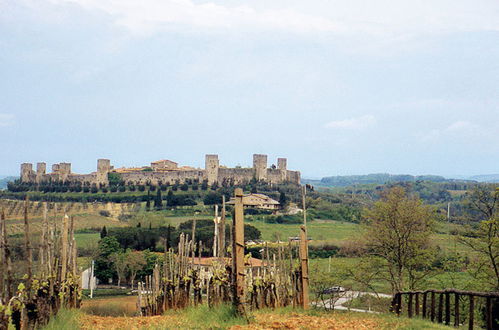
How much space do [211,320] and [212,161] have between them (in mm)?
82482

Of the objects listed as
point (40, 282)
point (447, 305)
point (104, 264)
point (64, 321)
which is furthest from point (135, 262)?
point (447, 305)

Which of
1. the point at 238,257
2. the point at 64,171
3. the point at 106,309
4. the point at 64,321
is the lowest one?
the point at 106,309

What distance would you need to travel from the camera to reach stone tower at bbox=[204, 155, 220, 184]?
90312mm

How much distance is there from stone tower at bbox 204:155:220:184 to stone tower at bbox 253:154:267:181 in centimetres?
663

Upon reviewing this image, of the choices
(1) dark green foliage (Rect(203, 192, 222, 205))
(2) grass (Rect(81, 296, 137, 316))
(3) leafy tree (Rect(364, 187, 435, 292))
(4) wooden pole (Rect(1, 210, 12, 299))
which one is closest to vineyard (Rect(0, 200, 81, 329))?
(4) wooden pole (Rect(1, 210, 12, 299))

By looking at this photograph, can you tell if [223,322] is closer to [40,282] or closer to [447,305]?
[40,282]

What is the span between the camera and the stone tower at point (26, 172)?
9681 centimetres

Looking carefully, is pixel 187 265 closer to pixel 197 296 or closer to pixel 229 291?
pixel 197 296

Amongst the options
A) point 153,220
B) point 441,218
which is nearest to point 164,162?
point 153,220

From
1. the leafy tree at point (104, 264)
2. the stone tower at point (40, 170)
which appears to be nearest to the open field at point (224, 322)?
the leafy tree at point (104, 264)

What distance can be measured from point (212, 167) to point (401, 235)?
234ft

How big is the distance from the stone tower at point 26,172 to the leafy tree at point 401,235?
A: 3470 inches

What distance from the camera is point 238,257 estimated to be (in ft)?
27.2

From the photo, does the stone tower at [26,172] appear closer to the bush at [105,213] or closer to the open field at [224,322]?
the bush at [105,213]
